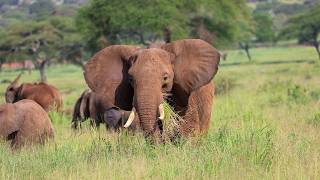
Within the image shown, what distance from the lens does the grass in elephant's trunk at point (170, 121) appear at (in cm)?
718

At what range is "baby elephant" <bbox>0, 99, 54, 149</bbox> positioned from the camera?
9516 millimetres

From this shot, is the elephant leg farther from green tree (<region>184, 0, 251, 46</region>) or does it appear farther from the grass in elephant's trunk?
green tree (<region>184, 0, 251, 46</region>)

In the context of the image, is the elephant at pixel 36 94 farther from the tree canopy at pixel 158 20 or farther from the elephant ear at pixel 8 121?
the tree canopy at pixel 158 20

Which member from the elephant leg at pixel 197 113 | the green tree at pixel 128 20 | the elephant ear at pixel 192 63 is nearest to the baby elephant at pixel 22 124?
the elephant leg at pixel 197 113

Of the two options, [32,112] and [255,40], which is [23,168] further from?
[255,40]

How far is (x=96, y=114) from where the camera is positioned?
1389cm

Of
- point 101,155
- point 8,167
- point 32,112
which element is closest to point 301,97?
point 32,112

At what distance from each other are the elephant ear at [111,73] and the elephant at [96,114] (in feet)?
9.60

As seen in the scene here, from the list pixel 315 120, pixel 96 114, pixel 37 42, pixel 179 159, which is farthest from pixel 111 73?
pixel 37 42

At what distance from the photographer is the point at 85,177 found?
6.11 m

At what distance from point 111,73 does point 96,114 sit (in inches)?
246

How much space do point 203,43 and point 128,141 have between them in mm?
1532

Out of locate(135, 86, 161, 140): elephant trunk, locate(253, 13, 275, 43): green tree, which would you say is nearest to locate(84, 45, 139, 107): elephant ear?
locate(135, 86, 161, 140): elephant trunk

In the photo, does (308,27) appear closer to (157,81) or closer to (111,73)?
(111,73)
